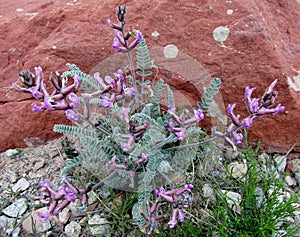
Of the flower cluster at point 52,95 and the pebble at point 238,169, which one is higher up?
the flower cluster at point 52,95

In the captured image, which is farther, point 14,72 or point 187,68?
point 14,72

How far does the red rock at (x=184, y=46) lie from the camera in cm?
197

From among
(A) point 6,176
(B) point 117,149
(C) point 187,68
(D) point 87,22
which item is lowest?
(A) point 6,176

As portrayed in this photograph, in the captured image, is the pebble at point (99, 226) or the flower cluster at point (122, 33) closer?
the flower cluster at point (122, 33)

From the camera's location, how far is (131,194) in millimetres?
1768

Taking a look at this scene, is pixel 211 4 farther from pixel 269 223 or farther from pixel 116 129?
pixel 269 223

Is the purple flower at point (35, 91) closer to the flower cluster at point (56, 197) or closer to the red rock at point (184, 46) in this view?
the flower cluster at point (56, 197)

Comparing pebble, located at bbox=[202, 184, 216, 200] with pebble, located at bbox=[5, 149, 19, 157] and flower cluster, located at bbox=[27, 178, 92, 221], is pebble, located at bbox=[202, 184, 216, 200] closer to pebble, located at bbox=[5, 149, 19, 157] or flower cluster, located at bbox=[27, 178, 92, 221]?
flower cluster, located at bbox=[27, 178, 92, 221]

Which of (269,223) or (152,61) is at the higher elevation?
(152,61)

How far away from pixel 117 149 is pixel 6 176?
2.36ft

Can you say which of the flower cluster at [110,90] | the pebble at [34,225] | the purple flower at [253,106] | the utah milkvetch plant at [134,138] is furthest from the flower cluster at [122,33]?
the pebble at [34,225]

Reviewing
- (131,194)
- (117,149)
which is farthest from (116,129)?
(131,194)

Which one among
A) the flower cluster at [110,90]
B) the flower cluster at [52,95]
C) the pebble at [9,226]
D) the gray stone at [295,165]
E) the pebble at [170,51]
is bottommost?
the gray stone at [295,165]

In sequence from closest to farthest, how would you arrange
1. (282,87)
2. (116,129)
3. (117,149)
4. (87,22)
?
(116,129)
(117,149)
(282,87)
(87,22)
